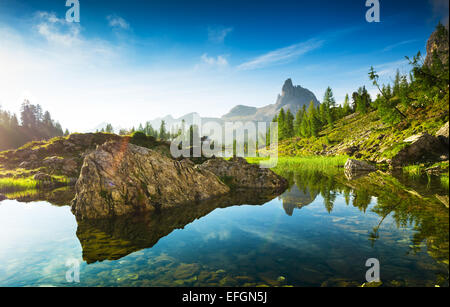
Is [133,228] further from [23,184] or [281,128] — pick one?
[281,128]

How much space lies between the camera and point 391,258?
6344 mm

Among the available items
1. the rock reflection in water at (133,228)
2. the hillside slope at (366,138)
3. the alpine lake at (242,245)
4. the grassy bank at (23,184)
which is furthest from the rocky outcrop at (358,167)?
the grassy bank at (23,184)

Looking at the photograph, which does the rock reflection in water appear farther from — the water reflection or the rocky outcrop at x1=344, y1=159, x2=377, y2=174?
the rocky outcrop at x1=344, y1=159, x2=377, y2=174

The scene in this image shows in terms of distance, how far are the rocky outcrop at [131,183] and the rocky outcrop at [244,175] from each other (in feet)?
13.6

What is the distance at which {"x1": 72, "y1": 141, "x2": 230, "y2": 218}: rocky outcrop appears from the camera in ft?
43.8

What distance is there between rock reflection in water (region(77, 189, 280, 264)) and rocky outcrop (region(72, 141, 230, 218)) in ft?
3.47

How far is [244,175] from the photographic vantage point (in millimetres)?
22953

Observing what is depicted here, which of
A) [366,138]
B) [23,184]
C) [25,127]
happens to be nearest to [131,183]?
[23,184]

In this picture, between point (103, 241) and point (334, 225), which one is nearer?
point (103, 241)

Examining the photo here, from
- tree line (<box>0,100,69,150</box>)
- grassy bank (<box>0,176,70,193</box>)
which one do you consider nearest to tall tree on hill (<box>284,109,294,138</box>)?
grassy bank (<box>0,176,70,193</box>)

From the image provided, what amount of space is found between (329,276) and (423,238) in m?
3.70
